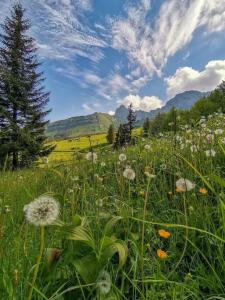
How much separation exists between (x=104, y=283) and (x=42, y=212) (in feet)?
1.58

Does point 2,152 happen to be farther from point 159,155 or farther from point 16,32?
point 159,155

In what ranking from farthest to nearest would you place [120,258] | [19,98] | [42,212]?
[19,98]
[120,258]
[42,212]

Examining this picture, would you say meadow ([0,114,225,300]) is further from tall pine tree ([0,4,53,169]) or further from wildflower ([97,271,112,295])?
tall pine tree ([0,4,53,169])

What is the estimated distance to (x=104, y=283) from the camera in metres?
1.52

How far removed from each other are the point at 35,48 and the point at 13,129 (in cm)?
1165

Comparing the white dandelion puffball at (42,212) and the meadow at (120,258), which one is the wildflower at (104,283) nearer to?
the meadow at (120,258)

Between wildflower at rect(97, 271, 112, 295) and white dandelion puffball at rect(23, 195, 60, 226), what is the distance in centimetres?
41

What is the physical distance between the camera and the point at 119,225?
9.33 ft

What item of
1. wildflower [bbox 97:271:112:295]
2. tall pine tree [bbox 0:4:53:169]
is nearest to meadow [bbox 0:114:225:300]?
wildflower [bbox 97:271:112:295]

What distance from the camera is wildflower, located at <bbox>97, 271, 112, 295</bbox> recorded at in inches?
57.2

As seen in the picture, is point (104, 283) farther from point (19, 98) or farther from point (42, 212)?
point (19, 98)

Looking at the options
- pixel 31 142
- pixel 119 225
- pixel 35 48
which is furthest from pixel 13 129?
pixel 119 225

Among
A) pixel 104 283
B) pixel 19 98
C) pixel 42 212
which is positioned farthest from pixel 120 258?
pixel 19 98

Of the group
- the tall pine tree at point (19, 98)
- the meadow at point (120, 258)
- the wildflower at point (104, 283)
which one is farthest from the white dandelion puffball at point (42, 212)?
the tall pine tree at point (19, 98)
